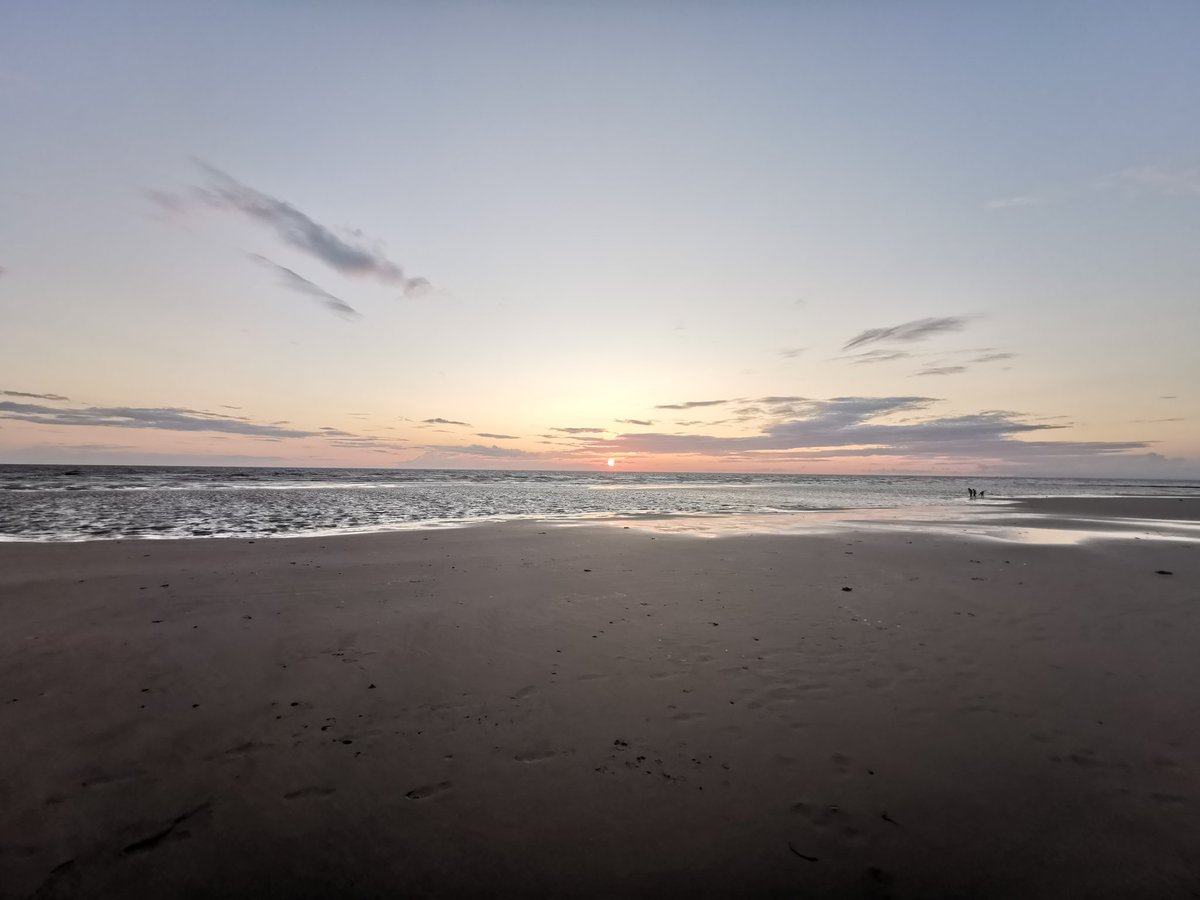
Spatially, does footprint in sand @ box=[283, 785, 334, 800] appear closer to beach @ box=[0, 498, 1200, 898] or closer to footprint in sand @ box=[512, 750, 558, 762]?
beach @ box=[0, 498, 1200, 898]

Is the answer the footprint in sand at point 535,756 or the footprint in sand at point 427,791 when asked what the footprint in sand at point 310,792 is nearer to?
the footprint in sand at point 427,791

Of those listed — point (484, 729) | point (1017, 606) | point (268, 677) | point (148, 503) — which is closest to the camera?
point (484, 729)

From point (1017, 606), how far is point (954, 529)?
16705mm

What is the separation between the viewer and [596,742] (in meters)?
6.12

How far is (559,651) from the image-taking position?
8938 millimetres

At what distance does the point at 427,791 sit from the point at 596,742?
1.91 metres

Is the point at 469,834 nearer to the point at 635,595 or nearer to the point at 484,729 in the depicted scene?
the point at 484,729

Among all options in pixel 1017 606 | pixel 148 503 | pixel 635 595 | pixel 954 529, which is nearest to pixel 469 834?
pixel 635 595

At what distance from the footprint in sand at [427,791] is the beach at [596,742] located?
47 millimetres

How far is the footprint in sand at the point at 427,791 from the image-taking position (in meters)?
5.11

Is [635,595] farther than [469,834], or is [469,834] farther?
[635,595]

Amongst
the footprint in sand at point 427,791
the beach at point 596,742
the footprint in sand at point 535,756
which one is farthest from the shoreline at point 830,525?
the footprint in sand at point 427,791

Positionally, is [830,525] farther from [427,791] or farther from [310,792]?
[310,792]

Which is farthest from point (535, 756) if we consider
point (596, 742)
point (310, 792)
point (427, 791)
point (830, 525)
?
point (830, 525)
